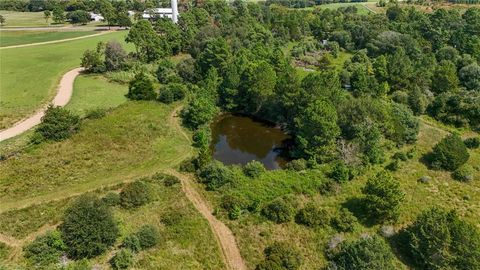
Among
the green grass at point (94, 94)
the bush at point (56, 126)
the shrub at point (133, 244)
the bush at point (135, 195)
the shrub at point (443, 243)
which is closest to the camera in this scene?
the shrub at point (443, 243)

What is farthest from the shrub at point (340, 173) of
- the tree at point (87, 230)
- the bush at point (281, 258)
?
the tree at point (87, 230)

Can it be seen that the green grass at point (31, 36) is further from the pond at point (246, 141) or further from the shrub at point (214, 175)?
the shrub at point (214, 175)

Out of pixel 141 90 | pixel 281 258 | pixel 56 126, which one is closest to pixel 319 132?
pixel 281 258

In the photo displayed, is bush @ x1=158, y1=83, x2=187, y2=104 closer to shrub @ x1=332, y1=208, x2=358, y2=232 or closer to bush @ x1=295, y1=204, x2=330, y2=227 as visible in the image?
bush @ x1=295, y1=204, x2=330, y2=227

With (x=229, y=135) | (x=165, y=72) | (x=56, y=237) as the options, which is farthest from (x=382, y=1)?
(x=56, y=237)

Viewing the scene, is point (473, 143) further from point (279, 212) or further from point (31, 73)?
point (31, 73)
